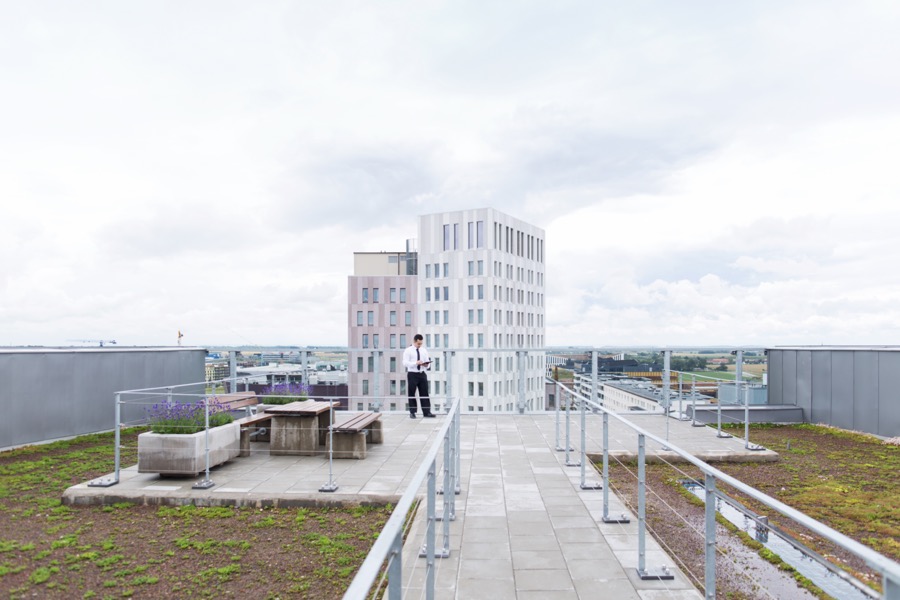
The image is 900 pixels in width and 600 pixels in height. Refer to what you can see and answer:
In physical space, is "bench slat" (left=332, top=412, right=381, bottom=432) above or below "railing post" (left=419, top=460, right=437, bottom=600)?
below

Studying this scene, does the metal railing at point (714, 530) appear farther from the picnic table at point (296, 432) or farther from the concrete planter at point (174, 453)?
the concrete planter at point (174, 453)

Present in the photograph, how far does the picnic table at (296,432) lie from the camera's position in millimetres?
7410

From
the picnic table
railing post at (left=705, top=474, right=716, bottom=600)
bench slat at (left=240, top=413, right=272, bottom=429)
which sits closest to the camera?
railing post at (left=705, top=474, right=716, bottom=600)

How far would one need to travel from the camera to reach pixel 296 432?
7.48m

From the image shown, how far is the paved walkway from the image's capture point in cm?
367

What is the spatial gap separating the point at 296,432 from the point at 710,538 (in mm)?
5623

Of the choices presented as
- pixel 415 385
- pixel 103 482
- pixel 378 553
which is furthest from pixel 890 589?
pixel 415 385

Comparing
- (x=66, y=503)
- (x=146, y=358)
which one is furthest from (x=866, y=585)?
(x=146, y=358)

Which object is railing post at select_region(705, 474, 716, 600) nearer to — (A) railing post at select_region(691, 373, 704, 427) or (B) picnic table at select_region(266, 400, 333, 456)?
(B) picnic table at select_region(266, 400, 333, 456)

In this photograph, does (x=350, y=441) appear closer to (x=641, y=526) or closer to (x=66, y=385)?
(x=641, y=526)

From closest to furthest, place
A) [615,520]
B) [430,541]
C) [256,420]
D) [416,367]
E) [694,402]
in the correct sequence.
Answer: [430,541]
[615,520]
[256,420]
[694,402]
[416,367]

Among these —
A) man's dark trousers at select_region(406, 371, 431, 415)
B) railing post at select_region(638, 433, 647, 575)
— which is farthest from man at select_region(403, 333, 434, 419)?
railing post at select_region(638, 433, 647, 575)

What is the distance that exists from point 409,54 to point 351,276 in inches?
2808

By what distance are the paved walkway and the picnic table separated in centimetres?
16
